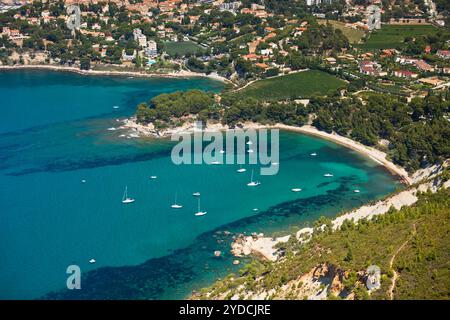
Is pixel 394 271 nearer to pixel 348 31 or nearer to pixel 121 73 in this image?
pixel 121 73

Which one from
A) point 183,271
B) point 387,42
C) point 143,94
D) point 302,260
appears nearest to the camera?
point 302,260

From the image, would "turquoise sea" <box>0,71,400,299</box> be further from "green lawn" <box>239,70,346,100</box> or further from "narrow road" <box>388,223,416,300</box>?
"narrow road" <box>388,223,416,300</box>

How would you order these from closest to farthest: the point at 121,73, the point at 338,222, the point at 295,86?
the point at 338,222, the point at 295,86, the point at 121,73

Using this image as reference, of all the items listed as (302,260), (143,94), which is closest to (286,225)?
(302,260)

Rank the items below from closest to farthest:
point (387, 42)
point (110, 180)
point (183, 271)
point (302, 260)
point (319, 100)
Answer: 1. point (302, 260)
2. point (183, 271)
3. point (110, 180)
4. point (319, 100)
5. point (387, 42)

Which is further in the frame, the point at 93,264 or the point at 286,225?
the point at 286,225

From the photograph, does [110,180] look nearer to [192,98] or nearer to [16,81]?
[192,98]

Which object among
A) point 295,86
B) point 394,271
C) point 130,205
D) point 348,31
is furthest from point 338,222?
point 348,31

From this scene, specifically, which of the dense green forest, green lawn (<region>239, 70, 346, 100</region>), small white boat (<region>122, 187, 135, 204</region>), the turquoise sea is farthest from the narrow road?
green lawn (<region>239, 70, 346, 100</region>)
